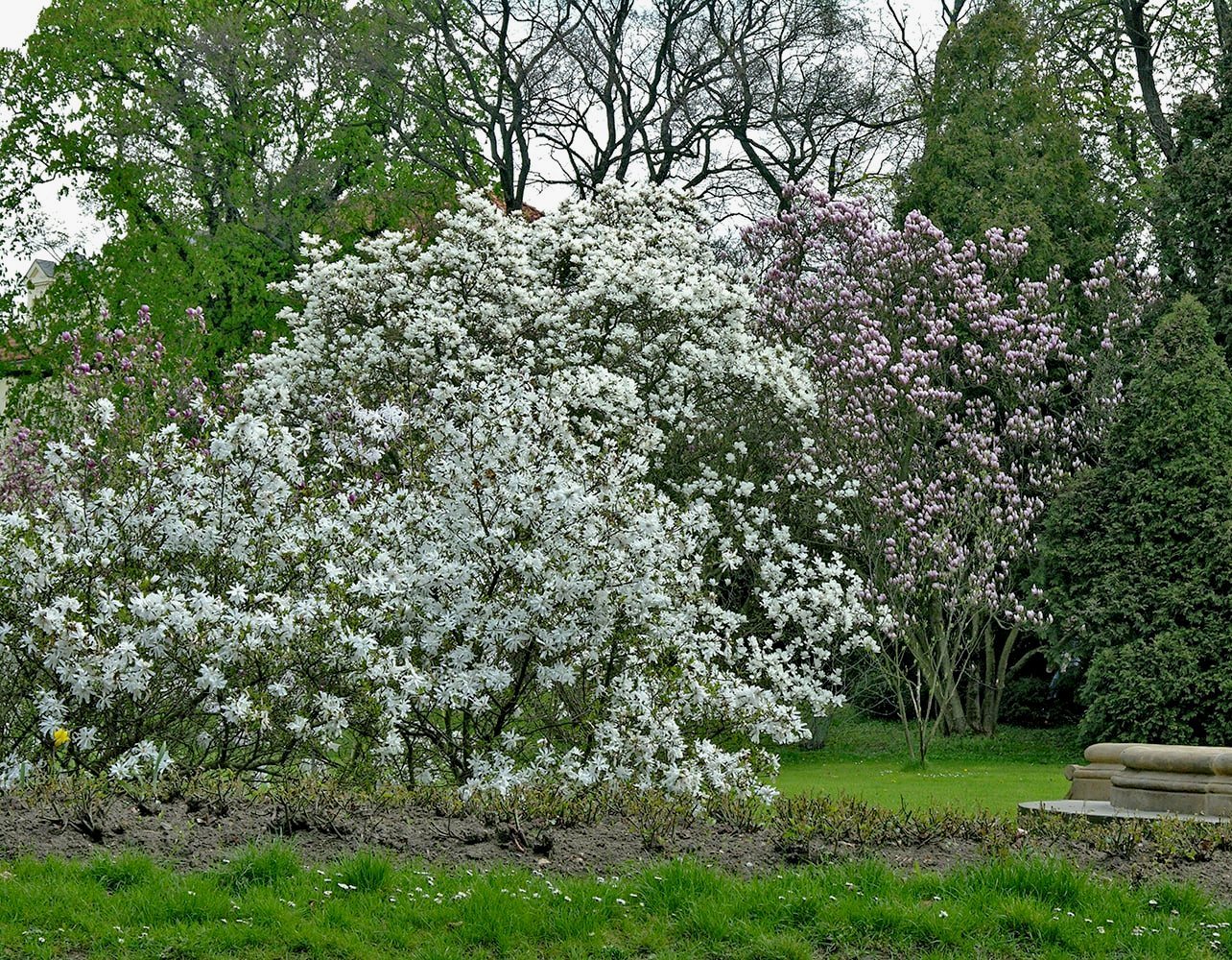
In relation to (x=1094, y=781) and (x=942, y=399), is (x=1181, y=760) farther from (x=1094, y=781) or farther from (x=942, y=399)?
(x=942, y=399)

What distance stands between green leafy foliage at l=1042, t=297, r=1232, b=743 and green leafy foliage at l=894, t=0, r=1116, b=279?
12.2 ft

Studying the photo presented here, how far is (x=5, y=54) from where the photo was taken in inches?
967

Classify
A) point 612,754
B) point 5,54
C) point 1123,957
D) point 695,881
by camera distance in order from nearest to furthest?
point 1123,957
point 695,881
point 612,754
point 5,54

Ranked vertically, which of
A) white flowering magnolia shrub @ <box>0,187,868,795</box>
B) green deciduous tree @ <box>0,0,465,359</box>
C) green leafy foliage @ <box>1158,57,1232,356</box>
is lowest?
white flowering magnolia shrub @ <box>0,187,868,795</box>

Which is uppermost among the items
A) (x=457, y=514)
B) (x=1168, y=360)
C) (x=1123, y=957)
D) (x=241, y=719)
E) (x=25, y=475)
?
(x=1168, y=360)

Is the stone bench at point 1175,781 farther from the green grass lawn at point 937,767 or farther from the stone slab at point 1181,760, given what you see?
the green grass lawn at point 937,767

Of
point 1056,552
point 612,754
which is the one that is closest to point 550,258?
point 1056,552

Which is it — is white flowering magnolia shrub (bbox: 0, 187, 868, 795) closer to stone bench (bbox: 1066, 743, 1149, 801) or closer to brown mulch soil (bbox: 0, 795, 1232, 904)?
brown mulch soil (bbox: 0, 795, 1232, 904)

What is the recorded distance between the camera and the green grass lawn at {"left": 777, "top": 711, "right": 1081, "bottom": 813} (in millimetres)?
12445

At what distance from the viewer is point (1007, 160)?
19.2 m

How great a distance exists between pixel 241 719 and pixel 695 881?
2.61 meters

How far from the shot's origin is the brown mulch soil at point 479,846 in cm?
535

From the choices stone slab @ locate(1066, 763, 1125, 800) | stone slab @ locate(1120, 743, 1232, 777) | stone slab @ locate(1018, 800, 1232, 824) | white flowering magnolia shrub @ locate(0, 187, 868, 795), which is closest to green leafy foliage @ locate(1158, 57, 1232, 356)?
stone slab @ locate(1066, 763, 1125, 800)

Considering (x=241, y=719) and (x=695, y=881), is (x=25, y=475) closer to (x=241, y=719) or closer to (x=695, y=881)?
(x=241, y=719)
